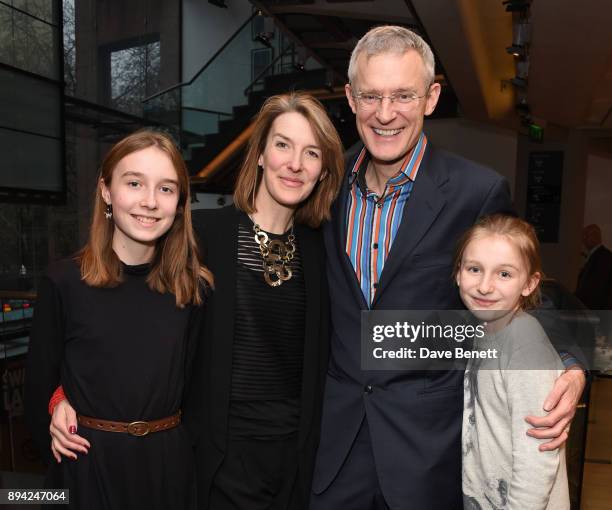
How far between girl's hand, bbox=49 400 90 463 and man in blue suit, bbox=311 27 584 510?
68 cm

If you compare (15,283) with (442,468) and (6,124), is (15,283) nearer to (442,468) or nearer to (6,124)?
(6,124)

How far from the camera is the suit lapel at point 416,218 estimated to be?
5.06 feet

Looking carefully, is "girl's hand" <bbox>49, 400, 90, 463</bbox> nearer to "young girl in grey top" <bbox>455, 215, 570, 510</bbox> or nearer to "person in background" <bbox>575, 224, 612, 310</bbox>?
"young girl in grey top" <bbox>455, 215, 570, 510</bbox>

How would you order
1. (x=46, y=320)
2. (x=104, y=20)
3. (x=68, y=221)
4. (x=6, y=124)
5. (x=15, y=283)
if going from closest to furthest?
(x=46, y=320), (x=6, y=124), (x=15, y=283), (x=68, y=221), (x=104, y=20)

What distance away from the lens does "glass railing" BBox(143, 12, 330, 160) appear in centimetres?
852

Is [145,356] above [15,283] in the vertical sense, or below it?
above

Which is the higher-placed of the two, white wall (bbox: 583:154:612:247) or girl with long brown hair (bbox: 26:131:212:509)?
white wall (bbox: 583:154:612:247)

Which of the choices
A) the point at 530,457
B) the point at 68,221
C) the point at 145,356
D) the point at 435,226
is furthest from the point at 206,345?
the point at 68,221

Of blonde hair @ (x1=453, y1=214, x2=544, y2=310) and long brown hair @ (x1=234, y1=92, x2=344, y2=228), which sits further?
long brown hair @ (x1=234, y1=92, x2=344, y2=228)

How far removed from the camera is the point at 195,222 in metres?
1.73

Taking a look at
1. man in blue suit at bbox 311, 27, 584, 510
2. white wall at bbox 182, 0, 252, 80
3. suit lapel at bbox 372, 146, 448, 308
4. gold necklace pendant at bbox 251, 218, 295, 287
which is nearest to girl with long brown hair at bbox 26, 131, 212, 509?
gold necklace pendant at bbox 251, 218, 295, 287

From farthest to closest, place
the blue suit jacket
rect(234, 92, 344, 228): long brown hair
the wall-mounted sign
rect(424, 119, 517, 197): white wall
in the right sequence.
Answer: rect(424, 119, 517, 197): white wall
the wall-mounted sign
rect(234, 92, 344, 228): long brown hair
the blue suit jacket

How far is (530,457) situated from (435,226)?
0.65 m

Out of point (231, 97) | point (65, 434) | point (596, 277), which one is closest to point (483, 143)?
point (596, 277)
